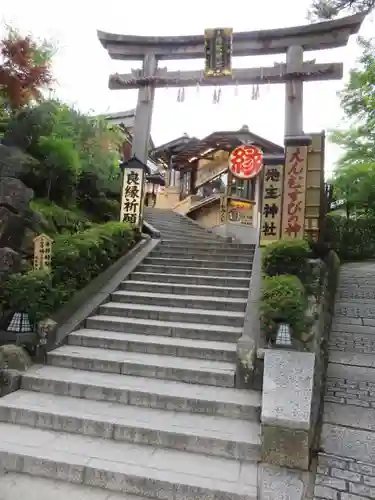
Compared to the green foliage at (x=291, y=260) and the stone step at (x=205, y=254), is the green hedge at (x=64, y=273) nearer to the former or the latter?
the stone step at (x=205, y=254)

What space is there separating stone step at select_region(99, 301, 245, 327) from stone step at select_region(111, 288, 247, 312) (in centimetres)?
13

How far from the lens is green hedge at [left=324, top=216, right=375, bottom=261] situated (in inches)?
530

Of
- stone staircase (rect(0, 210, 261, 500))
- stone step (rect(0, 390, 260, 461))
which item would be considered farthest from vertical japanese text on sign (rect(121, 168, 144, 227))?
stone step (rect(0, 390, 260, 461))

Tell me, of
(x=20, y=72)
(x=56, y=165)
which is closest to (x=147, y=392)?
(x=56, y=165)

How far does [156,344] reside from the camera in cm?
552

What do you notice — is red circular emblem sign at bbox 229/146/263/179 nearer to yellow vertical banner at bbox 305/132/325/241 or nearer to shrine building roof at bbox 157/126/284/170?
shrine building roof at bbox 157/126/284/170

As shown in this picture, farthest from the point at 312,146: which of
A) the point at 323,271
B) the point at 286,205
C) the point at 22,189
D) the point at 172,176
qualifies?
the point at 172,176

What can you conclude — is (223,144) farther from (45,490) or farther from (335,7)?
(45,490)

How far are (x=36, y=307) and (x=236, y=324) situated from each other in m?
3.22

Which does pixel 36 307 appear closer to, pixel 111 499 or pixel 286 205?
pixel 111 499

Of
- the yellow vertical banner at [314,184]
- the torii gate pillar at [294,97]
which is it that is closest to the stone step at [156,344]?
the yellow vertical banner at [314,184]

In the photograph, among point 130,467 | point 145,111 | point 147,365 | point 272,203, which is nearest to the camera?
point 130,467

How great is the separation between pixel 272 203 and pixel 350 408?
4.89 meters

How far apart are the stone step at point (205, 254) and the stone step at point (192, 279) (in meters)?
1.11
